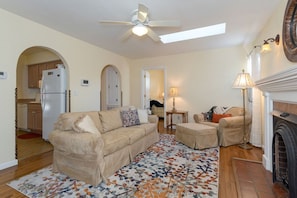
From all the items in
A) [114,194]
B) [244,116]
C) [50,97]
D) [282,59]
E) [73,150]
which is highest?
[282,59]

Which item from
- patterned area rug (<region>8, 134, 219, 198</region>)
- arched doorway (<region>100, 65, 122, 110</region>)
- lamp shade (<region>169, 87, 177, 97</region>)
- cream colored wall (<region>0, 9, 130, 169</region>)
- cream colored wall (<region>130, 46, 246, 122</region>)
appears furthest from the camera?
arched doorway (<region>100, 65, 122, 110</region>)

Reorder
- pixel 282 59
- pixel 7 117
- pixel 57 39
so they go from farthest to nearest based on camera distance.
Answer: pixel 57 39 → pixel 7 117 → pixel 282 59

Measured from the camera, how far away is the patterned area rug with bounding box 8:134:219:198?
73.8 inches

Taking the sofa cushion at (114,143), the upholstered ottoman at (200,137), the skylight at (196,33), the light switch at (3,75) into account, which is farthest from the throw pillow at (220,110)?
the light switch at (3,75)

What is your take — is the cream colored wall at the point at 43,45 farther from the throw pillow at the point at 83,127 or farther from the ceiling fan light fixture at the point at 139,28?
the ceiling fan light fixture at the point at 139,28

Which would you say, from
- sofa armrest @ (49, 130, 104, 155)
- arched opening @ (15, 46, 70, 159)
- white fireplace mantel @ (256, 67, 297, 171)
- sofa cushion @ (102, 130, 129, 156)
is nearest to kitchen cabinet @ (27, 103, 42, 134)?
arched opening @ (15, 46, 70, 159)

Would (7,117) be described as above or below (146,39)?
below

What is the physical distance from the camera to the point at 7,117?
102 inches

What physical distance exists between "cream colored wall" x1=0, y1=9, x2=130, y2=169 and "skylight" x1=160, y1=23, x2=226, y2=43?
193 cm

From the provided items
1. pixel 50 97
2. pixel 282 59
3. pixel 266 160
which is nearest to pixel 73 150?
pixel 50 97

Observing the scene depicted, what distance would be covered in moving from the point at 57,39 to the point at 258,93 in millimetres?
4374

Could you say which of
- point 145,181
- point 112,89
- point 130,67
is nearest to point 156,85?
point 130,67

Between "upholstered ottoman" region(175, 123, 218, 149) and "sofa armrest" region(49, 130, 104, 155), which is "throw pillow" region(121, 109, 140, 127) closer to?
"upholstered ottoman" region(175, 123, 218, 149)

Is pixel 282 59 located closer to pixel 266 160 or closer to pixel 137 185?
pixel 266 160
